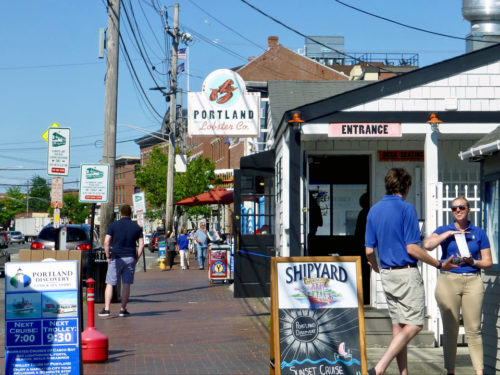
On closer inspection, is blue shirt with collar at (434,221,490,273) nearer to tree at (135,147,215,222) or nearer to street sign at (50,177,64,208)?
street sign at (50,177,64,208)

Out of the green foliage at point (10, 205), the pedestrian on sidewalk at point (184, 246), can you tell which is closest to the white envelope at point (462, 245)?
the pedestrian on sidewalk at point (184, 246)

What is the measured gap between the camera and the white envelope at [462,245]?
309 inches

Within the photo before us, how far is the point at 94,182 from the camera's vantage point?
17.7 metres

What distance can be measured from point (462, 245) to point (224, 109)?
10570 mm

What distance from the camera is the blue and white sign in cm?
804

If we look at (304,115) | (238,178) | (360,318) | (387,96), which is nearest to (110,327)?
(238,178)

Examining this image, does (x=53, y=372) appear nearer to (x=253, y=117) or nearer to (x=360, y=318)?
(x=360, y=318)

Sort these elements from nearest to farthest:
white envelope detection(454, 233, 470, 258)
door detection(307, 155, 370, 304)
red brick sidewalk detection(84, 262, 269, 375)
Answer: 1. white envelope detection(454, 233, 470, 258)
2. red brick sidewalk detection(84, 262, 269, 375)
3. door detection(307, 155, 370, 304)

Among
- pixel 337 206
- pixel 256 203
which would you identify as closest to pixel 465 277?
pixel 337 206

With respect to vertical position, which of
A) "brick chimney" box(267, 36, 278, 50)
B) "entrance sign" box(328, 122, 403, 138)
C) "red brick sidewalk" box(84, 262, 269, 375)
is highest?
"brick chimney" box(267, 36, 278, 50)

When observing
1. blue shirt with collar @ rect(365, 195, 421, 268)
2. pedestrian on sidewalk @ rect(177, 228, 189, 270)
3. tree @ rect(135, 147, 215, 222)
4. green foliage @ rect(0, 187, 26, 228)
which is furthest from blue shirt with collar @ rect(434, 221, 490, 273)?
green foliage @ rect(0, 187, 26, 228)

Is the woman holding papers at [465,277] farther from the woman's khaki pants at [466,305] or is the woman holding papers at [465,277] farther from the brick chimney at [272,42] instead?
the brick chimney at [272,42]

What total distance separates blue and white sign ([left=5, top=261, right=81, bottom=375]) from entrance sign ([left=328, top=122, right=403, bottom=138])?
423 centimetres

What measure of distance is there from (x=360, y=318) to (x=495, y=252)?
1.84 metres
